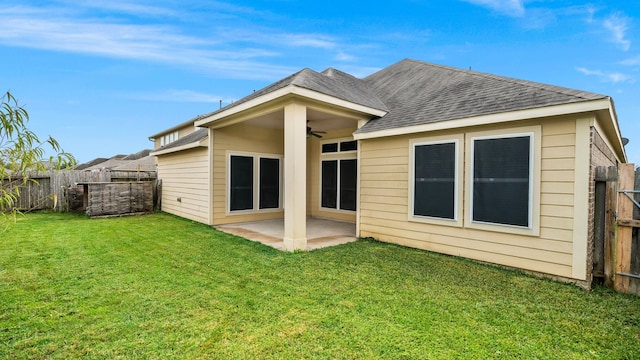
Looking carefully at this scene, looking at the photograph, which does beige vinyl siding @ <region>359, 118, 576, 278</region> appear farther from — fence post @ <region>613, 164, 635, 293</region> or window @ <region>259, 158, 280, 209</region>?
window @ <region>259, 158, 280, 209</region>

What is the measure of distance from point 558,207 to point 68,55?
1168 cm

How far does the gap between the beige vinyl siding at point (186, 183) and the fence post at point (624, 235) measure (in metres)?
8.11

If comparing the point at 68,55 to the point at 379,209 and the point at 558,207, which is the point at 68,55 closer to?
the point at 379,209

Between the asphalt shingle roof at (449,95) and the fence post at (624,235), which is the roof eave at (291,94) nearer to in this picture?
the asphalt shingle roof at (449,95)

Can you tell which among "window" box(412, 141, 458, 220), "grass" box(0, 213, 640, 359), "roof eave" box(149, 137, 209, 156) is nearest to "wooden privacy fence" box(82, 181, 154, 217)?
A: "roof eave" box(149, 137, 209, 156)

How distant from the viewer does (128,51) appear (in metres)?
7.81

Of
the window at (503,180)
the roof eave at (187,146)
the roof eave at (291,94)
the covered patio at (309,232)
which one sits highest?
the roof eave at (291,94)

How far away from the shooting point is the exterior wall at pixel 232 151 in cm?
774

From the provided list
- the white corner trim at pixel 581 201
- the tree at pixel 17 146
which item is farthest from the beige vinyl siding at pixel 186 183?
the white corner trim at pixel 581 201

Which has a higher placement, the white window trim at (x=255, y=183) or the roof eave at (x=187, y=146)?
the roof eave at (x=187, y=146)

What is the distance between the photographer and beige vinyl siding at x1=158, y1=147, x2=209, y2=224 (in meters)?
7.98

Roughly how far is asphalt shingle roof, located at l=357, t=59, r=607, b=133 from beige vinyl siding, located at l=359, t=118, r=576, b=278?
29 cm

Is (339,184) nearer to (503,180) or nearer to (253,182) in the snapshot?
(253,182)

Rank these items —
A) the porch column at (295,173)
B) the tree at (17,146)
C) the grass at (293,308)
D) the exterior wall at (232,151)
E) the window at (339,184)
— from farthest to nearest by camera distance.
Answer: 1. the window at (339,184)
2. the exterior wall at (232,151)
3. the porch column at (295,173)
4. the grass at (293,308)
5. the tree at (17,146)
